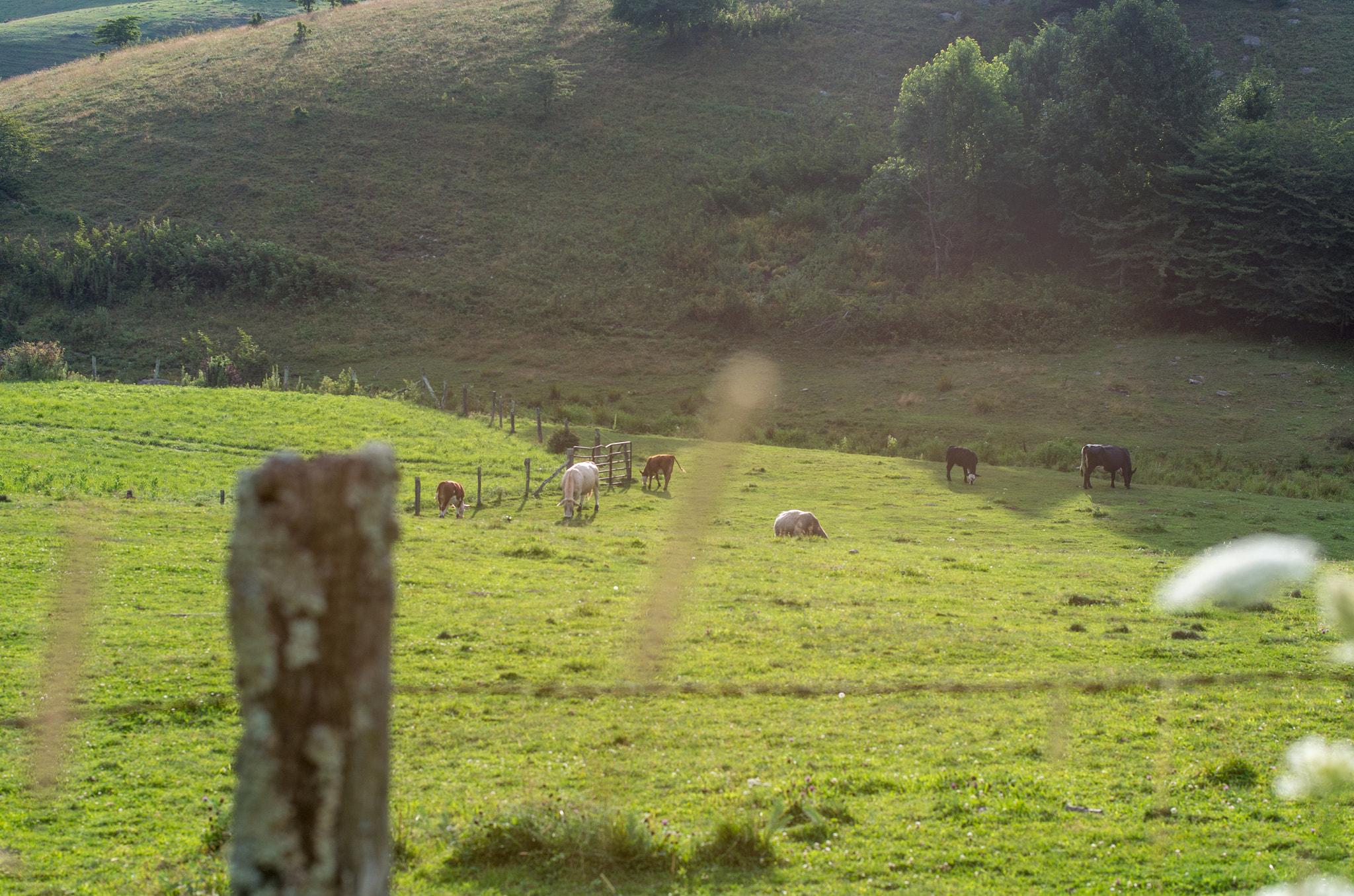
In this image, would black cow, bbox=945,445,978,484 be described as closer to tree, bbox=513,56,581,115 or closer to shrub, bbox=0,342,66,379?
shrub, bbox=0,342,66,379

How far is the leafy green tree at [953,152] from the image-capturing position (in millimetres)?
60562

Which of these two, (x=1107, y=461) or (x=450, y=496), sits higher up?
(x=1107, y=461)

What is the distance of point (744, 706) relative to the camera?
10.5m

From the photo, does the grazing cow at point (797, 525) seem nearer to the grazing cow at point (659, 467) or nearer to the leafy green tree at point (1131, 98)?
the grazing cow at point (659, 467)

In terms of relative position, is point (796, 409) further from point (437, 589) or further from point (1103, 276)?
point (437, 589)

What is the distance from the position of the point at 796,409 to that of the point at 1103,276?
26520 mm

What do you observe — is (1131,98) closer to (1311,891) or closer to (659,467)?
(659,467)

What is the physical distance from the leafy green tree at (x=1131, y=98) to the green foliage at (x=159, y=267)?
44.9 meters

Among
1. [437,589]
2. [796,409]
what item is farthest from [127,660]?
[796,409]

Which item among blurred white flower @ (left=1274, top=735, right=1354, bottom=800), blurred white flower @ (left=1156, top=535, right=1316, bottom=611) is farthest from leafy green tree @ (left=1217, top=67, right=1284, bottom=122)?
blurred white flower @ (left=1274, top=735, right=1354, bottom=800)

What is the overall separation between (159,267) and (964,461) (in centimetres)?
5031

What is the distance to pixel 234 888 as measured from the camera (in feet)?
6.43

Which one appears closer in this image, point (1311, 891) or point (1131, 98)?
point (1311, 891)

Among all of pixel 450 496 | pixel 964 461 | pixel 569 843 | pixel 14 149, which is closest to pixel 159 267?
pixel 14 149
